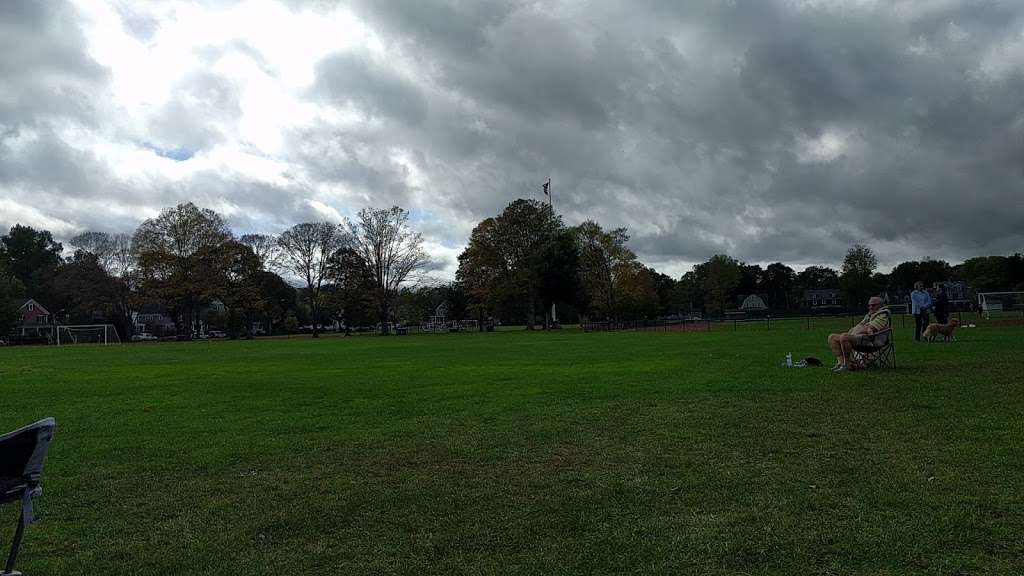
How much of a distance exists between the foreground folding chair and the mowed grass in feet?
3.12

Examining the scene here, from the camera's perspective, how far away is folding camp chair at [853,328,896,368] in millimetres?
14240

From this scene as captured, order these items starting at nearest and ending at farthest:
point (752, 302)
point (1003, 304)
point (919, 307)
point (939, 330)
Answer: point (939, 330) → point (919, 307) → point (1003, 304) → point (752, 302)

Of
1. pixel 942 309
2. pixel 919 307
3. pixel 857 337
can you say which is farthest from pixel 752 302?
pixel 857 337

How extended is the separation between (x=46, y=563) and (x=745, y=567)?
15.4 ft

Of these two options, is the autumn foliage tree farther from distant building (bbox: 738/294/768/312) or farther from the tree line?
distant building (bbox: 738/294/768/312)

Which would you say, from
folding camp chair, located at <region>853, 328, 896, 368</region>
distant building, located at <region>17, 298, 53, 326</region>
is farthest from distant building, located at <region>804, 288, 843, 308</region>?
folding camp chair, located at <region>853, 328, 896, 368</region>

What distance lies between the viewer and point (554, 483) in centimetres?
630

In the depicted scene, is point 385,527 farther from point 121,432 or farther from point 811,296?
point 811,296

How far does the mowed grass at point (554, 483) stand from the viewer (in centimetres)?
445

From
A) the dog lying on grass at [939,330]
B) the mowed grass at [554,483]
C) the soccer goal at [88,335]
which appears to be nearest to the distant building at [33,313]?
the soccer goal at [88,335]

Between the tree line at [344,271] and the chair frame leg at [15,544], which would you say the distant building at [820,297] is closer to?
the tree line at [344,271]

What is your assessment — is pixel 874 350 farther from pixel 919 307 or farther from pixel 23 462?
pixel 23 462

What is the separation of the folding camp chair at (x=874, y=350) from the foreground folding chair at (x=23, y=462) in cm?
1467

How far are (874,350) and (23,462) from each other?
15093 millimetres
